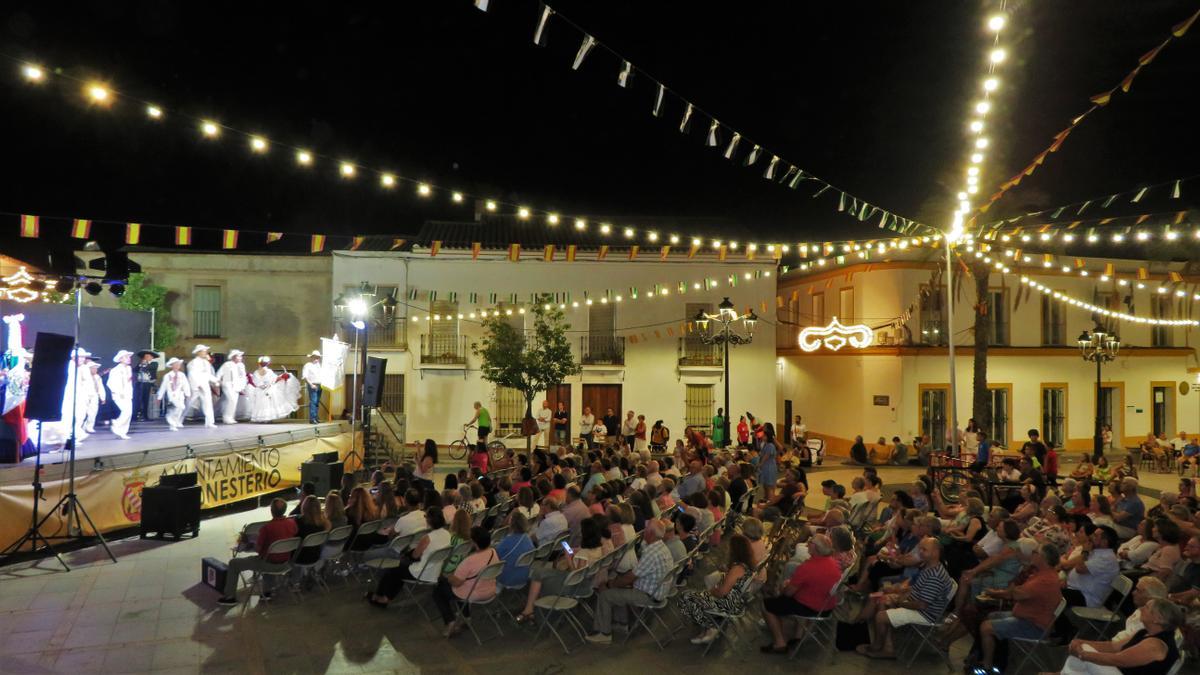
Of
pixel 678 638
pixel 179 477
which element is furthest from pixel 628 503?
pixel 179 477

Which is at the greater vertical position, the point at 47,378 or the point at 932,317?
the point at 932,317

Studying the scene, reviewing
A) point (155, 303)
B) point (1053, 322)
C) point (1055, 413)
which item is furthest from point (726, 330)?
point (155, 303)

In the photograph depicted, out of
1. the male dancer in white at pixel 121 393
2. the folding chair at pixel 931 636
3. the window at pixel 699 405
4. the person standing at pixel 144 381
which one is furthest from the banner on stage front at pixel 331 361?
the folding chair at pixel 931 636

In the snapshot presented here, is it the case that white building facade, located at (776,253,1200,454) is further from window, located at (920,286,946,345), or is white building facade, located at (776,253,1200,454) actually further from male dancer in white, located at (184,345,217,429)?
male dancer in white, located at (184,345,217,429)

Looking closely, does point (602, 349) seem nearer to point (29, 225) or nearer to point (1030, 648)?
point (29, 225)

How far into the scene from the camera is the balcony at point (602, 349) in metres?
23.6

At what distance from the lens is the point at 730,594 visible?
641 cm

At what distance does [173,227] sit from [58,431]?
3500 millimetres

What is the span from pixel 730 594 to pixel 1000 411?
20.5 meters

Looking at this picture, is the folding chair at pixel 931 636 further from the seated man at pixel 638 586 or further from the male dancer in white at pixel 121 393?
the male dancer in white at pixel 121 393

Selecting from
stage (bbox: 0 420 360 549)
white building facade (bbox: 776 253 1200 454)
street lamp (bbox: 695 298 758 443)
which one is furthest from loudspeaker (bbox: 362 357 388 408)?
white building facade (bbox: 776 253 1200 454)

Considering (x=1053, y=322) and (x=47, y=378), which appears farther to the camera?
(x=1053, y=322)

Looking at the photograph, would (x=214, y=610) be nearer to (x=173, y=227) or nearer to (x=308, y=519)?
(x=308, y=519)

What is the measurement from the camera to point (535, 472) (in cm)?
1162
